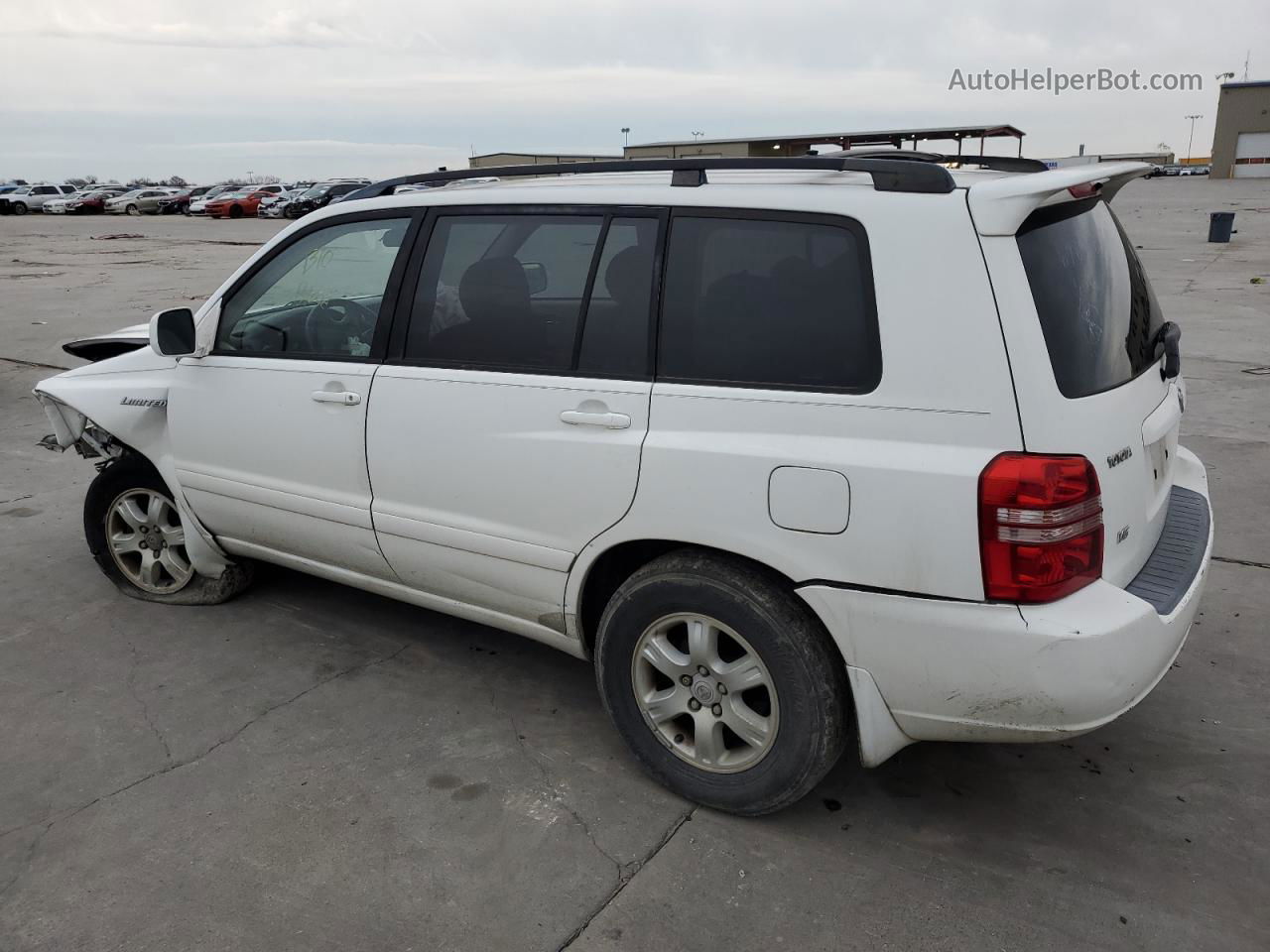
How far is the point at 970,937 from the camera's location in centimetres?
246

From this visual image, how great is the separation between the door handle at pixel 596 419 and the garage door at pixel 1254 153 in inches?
3007

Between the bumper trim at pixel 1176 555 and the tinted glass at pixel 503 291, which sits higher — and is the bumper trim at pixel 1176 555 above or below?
below

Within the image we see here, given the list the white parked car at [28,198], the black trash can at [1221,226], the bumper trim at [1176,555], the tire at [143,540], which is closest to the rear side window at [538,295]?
the bumper trim at [1176,555]

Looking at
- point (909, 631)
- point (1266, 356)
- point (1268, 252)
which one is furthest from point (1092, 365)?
point (1268, 252)

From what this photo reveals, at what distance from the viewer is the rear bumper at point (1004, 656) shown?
93.7 inches

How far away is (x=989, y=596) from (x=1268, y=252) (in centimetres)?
2048

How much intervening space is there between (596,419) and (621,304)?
14.0 inches

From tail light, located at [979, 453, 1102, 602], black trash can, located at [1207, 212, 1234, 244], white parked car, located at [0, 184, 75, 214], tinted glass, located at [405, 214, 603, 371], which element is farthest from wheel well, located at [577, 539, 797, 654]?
white parked car, located at [0, 184, 75, 214]

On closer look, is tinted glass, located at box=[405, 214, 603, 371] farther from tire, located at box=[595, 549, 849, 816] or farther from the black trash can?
the black trash can

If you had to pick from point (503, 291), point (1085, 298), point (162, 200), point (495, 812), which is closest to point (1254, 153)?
point (162, 200)

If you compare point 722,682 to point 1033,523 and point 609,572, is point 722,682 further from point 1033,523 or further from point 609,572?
point 1033,523

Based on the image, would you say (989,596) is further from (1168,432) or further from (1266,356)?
(1266,356)

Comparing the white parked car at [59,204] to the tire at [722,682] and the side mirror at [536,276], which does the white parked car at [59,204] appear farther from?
the tire at [722,682]

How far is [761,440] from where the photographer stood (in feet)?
8.59
